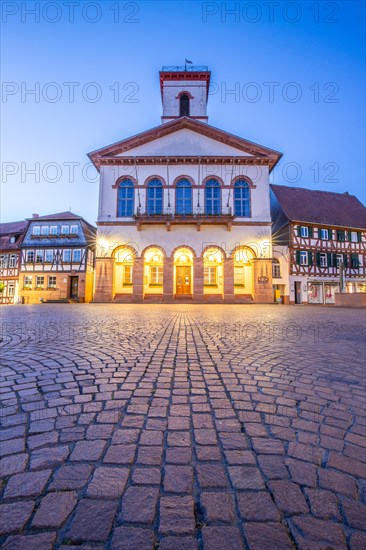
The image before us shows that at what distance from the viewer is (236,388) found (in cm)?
237

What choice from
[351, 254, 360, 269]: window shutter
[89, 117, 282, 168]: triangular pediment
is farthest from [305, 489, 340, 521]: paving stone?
[351, 254, 360, 269]: window shutter

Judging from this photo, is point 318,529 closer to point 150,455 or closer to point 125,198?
point 150,455

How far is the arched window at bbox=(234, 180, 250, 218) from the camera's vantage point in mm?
22156

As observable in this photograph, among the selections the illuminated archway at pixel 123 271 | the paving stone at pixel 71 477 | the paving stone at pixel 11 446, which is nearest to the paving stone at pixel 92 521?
the paving stone at pixel 71 477

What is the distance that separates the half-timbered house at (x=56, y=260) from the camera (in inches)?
1122

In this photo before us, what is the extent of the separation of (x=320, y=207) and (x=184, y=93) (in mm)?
18008

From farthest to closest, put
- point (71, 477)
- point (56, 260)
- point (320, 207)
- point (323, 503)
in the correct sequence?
point (320, 207) → point (56, 260) → point (71, 477) → point (323, 503)

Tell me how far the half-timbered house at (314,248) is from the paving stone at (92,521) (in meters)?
27.0

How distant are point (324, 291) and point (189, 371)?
2905 cm

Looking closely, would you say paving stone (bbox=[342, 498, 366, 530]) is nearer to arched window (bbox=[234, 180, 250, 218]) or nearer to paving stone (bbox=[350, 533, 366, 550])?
paving stone (bbox=[350, 533, 366, 550])

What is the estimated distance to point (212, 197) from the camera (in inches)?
870

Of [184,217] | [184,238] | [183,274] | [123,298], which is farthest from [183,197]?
[123,298]

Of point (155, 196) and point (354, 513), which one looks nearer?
point (354, 513)

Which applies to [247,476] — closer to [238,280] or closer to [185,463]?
[185,463]
